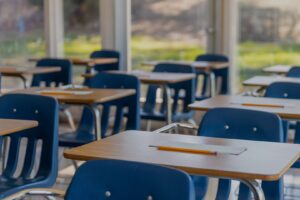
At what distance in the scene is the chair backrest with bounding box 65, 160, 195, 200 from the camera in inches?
71.2

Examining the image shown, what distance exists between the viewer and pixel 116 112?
449 cm

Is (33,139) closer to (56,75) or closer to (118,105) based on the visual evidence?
(118,105)

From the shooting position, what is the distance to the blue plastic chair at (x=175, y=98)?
17.4 feet

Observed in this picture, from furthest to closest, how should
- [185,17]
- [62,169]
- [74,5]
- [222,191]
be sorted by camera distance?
1. [74,5]
2. [185,17]
3. [62,169]
4. [222,191]

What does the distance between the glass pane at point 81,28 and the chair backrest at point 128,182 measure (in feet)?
18.4

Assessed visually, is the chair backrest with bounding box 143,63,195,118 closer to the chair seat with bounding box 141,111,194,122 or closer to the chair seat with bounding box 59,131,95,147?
the chair seat with bounding box 141,111,194,122

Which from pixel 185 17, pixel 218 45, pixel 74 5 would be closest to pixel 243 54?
pixel 218 45

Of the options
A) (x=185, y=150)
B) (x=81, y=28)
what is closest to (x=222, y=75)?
(x=81, y=28)

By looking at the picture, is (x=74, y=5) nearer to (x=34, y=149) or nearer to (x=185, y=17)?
(x=185, y=17)

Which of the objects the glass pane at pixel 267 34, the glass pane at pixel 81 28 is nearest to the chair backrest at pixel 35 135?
the glass pane at pixel 267 34

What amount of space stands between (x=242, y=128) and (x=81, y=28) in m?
5.01

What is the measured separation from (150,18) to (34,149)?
4230mm

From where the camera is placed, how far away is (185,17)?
7.12 metres

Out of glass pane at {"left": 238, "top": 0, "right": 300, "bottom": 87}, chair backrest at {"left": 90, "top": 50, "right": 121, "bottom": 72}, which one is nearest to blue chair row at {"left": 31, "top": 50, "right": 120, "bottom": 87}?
chair backrest at {"left": 90, "top": 50, "right": 121, "bottom": 72}
